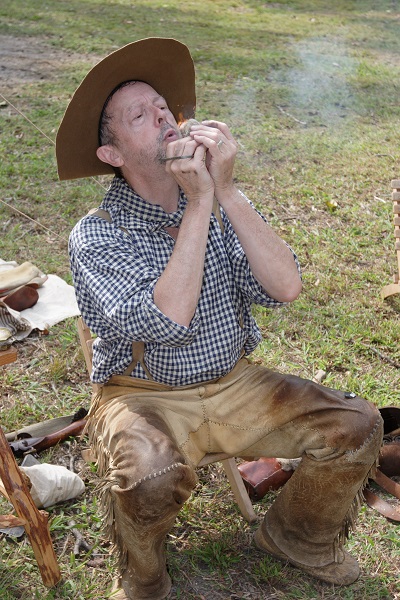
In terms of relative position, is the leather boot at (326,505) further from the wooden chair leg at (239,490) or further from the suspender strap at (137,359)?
the suspender strap at (137,359)

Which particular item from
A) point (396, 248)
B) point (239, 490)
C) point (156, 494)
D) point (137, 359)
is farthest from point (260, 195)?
point (156, 494)

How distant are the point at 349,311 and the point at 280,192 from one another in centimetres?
199

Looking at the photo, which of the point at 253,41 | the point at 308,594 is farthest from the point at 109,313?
the point at 253,41

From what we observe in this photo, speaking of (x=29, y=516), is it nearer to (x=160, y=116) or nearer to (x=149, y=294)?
(x=149, y=294)

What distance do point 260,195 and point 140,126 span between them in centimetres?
366

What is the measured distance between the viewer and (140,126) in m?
2.94

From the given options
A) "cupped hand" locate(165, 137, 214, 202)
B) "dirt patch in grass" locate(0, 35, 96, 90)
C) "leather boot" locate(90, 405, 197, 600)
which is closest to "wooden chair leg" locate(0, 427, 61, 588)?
"leather boot" locate(90, 405, 197, 600)

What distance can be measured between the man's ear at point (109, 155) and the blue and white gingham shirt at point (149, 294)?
9 cm

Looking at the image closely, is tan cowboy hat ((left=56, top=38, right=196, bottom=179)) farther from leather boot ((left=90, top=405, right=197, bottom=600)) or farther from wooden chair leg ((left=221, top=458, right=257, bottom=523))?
wooden chair leg ((left=221, top=458, right=257, bottom=523))

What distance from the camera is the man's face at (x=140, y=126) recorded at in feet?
9.58

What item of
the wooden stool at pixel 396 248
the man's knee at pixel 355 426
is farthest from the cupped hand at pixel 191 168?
the wooden stool at pixel 396 248

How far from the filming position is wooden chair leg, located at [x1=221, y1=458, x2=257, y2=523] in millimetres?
3227

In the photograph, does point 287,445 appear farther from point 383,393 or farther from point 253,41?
point 253,41

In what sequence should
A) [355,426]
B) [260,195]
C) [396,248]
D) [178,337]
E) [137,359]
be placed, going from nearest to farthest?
1. [178,337]
2. [355,426]
3. [137,359]
4. [396,248]
5. [260,195]
